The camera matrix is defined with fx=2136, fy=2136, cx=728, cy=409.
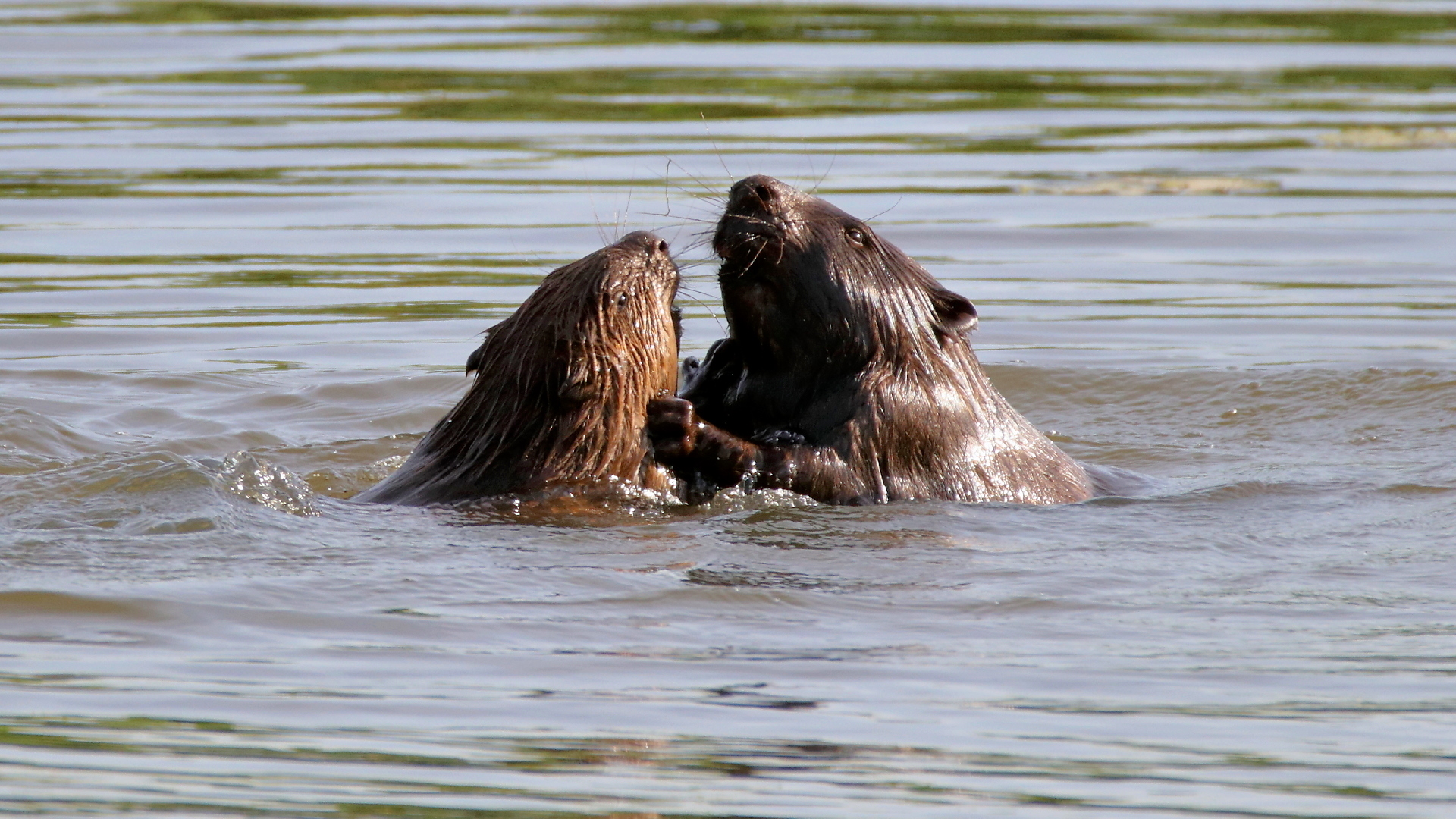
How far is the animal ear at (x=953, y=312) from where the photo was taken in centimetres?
748

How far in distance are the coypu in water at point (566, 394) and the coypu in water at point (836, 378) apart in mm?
154

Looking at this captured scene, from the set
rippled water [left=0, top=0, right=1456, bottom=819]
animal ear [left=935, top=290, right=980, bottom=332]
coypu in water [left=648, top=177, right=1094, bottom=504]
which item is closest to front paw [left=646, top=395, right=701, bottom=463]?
coypu in water [left=648, top=177, right=1094, bottom=504]

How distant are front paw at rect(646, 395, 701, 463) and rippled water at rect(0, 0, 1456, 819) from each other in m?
0.21

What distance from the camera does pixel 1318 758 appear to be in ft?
15.2

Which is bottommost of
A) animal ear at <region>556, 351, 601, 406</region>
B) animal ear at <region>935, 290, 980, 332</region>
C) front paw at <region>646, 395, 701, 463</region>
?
front paw at <region>646, 395, 701, 463</region>

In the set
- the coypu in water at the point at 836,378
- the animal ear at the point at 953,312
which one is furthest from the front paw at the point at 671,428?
the animal ear at the point at 953,312

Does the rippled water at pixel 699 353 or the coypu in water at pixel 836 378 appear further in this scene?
the coypu in water at pixel 836 378

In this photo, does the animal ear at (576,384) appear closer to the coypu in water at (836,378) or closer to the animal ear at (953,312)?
the coypu in water at (836,378)

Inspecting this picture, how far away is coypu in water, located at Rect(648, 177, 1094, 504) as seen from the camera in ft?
22.7

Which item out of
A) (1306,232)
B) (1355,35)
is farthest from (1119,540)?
(1355,35)

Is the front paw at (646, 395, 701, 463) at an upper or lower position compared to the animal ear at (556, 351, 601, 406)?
lower

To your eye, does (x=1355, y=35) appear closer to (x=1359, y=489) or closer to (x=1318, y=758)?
(x=1359, y=489)

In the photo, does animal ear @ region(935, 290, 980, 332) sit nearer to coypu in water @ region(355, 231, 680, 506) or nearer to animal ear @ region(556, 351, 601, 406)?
coypu in water @ region(355, 231, 680, 506)

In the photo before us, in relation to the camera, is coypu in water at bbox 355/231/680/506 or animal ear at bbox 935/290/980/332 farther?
animal ear at bbox 935/290/980/332
